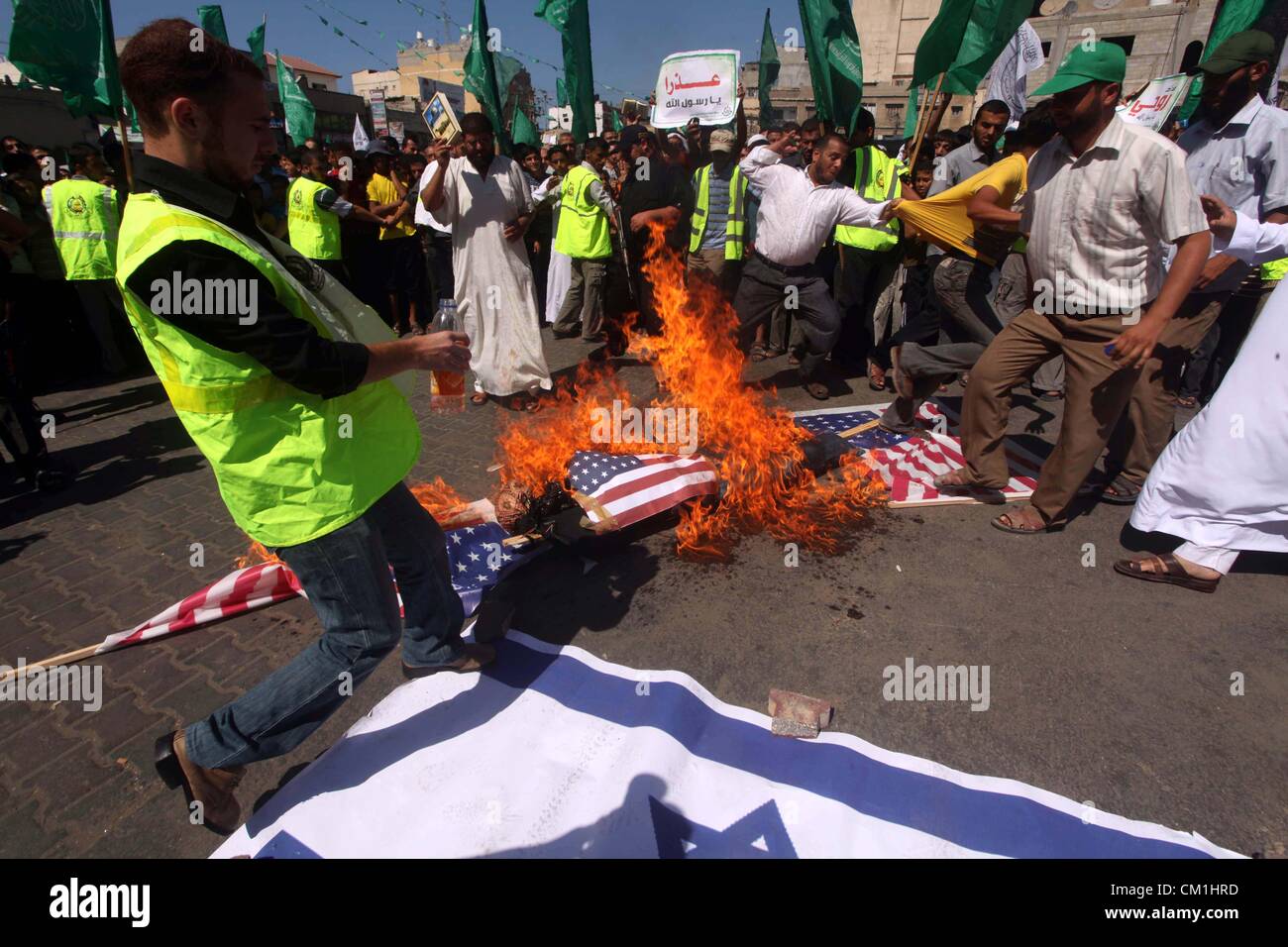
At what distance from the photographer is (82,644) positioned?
11.1ft

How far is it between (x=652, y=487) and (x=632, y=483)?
128 mm

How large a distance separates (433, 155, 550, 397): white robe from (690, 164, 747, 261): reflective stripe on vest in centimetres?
196

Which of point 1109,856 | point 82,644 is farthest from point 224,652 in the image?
point 1109,856

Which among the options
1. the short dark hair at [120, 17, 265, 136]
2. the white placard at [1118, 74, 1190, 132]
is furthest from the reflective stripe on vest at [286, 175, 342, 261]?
the white placard at [1118, 74, 1190, 132]

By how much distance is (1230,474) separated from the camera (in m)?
3.51

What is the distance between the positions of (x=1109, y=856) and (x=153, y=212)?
3.52m

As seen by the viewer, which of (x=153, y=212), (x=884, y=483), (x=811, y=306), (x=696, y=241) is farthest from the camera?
(x=696, y=241)

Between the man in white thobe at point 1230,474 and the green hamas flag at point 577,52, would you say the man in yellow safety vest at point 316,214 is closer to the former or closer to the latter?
the green hamas flag at point 577,52

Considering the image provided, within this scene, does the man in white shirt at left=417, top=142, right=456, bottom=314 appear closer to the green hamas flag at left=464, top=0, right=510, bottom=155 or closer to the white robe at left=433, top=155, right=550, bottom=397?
the green hamas flag at left=464, top=0, right=510, bottom=155

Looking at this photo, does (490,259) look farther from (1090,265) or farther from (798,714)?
(798,714)


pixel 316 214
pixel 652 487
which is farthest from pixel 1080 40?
pixel 652 487

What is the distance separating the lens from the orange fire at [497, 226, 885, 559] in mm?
4199
